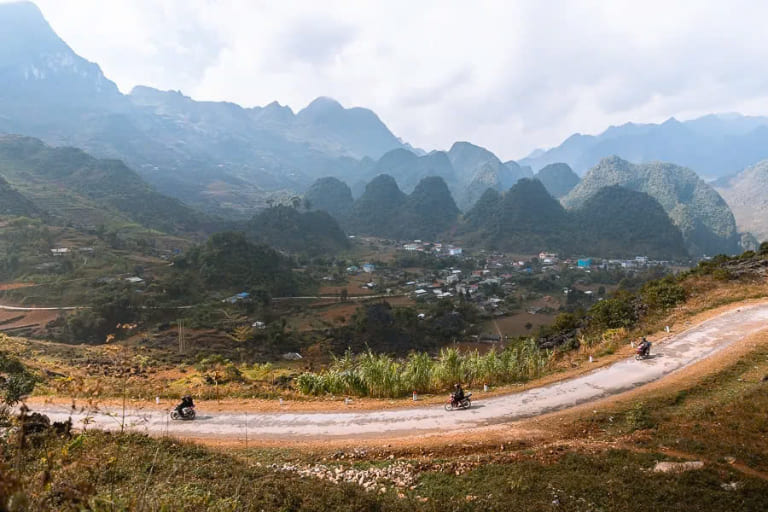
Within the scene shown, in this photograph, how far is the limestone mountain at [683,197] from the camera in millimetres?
121750

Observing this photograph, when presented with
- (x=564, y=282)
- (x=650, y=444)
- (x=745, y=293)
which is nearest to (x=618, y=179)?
(x=564, y=282)

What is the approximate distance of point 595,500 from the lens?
18.3 feet

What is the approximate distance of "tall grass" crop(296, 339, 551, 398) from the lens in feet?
41.3

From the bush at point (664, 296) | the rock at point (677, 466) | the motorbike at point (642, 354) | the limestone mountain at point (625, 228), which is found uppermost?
the limestone mountain at point (625, 228)

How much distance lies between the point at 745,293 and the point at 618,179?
574 ft

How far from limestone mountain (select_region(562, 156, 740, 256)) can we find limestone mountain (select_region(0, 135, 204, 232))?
436ft

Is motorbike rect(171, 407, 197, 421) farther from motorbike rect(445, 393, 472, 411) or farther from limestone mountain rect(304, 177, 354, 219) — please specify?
limestone mountain rect(304, 177, 354, 219)

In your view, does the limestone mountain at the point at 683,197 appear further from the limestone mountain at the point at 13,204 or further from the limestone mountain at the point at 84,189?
the limestone mountain at the point at 13,204

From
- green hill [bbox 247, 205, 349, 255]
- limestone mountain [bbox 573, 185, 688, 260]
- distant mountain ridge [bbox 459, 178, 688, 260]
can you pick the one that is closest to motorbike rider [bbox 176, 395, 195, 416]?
green hill [bbox 247, 205, 349, 255]

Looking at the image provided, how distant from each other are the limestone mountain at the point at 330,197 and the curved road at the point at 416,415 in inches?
6080

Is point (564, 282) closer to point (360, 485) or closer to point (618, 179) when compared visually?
point (360, 485)

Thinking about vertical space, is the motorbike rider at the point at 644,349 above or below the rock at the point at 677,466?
above

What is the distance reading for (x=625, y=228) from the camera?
113750mm

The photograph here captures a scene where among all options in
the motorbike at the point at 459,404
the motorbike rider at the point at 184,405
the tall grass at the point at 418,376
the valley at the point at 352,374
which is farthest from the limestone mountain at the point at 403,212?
the motorbike rider at the point at 184,405
